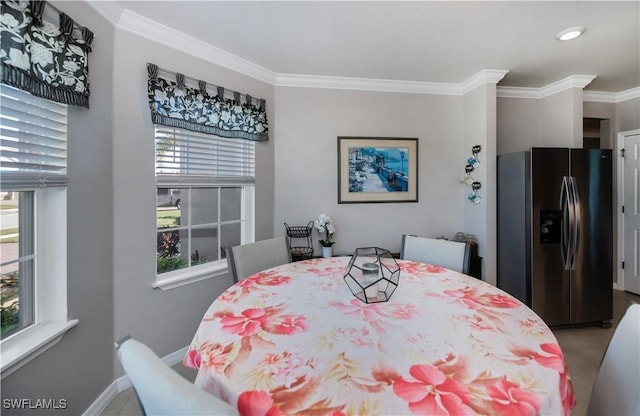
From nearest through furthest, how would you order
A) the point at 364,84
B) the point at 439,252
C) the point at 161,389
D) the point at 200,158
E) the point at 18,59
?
the point at 161,389 < the point at 18,59 < the point at 439,252 < the point at 200,158 < the point at 364,84

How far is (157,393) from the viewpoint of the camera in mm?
599

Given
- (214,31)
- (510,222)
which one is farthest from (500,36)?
(214,31)

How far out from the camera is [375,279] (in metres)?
1.31

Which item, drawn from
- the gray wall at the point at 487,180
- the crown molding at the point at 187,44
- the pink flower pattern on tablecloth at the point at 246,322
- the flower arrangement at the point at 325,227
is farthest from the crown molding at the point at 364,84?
the pink flower pattern on tablecloth at the point at 246,322

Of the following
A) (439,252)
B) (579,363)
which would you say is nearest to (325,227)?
(439,252)

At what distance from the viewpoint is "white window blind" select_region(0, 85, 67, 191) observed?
1188mm

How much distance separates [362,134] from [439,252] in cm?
156

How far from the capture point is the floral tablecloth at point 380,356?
651mm

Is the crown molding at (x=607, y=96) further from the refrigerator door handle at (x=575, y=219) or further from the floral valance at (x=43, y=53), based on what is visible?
the floral valance at (x=43, y=53)

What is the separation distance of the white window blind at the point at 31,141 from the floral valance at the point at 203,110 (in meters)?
0.57

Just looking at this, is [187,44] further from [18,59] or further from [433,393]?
[433,393]

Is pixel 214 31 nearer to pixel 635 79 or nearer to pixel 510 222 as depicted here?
pixel 510 222

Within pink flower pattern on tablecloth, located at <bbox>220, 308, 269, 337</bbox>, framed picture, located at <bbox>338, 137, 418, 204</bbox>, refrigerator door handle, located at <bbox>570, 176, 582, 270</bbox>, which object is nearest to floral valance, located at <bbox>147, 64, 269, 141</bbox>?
framed picture, located at <bbox>338, 137, 418, 204</bbox>

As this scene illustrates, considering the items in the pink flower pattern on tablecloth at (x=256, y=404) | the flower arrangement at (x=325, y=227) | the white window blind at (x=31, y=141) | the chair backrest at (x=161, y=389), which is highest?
the white window blind at (x=31, y=141)
